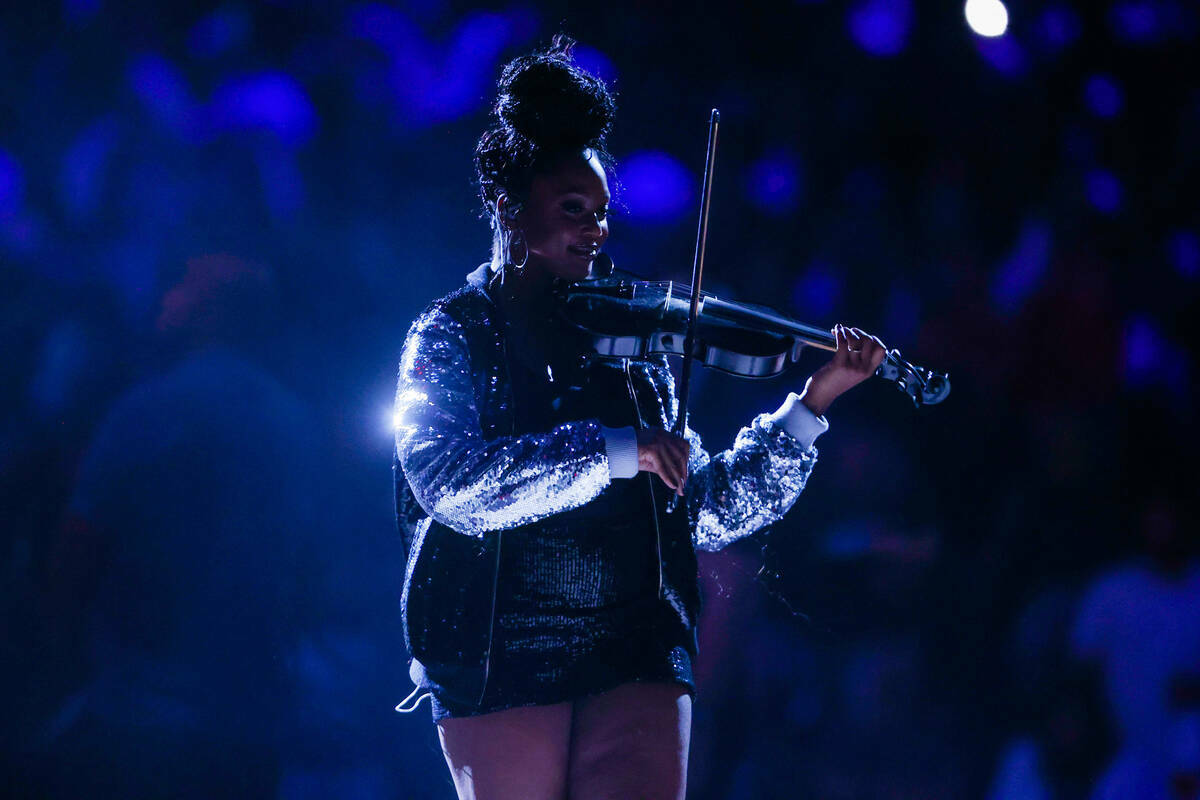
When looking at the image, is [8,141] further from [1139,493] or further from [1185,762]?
[1185,762]

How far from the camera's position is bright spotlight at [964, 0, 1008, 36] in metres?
2.17

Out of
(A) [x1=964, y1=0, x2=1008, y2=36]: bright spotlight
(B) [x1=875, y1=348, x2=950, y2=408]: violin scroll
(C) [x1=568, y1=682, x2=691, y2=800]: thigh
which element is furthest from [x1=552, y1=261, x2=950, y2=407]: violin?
(A) [x1=964, y1=0, x2=1008, y2=36]: bright spotlight

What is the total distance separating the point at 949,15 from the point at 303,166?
148cm

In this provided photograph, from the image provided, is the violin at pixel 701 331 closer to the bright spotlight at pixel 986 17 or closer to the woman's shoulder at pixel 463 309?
the woman's shoulder at pixel 463 309

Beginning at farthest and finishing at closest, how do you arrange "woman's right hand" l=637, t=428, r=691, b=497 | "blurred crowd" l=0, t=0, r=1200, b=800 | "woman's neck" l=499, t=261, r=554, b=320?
"blurred crowd" l=0, t=0, r=1200, b=800 → "woman's neck" l=499, t=261, r=554, b=320 → "woman's right hand" l=637, t=428, r=691, b=497

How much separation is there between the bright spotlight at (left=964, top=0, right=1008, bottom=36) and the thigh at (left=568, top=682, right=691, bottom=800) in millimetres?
1688

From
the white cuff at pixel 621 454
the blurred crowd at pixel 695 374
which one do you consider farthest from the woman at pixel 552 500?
the blurred crowd at pixel 695 374

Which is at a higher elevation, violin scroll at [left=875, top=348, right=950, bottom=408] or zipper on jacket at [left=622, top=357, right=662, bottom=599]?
violin scroll at [left=875, top=348, right=950, bottom=408]

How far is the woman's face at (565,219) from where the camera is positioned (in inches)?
59.4

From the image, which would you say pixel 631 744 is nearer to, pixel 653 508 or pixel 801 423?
pixel 653 508

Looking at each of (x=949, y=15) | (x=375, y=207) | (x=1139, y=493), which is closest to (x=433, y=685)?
(x=375, y=207)

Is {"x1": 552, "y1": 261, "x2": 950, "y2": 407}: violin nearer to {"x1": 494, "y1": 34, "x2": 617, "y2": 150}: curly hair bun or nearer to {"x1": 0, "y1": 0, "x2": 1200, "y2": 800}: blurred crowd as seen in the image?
{"x1": 494, "y1": 34, "x2": 617, "y2": 150}: curly hair bun

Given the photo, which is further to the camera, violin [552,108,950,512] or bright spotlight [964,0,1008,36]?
bright spotlight [964,0,1008,36]

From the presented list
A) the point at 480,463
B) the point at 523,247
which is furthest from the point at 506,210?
the point at 480,463
